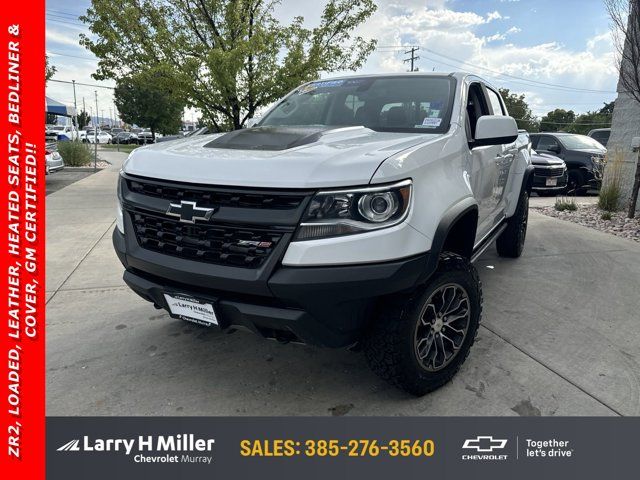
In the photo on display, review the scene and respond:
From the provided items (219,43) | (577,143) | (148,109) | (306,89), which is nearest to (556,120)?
(148,109)

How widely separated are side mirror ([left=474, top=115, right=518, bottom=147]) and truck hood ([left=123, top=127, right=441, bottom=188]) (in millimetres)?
357

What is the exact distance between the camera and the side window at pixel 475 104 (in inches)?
135

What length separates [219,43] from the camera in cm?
1027

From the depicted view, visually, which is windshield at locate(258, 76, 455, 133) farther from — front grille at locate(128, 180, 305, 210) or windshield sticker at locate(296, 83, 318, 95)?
front grille at locate(128, 180, 305, 210)

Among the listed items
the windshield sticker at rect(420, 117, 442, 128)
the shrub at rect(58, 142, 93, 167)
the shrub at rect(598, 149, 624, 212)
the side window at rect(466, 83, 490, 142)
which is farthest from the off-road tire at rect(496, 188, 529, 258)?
the shrub at rect(58, 142, 93, 167)

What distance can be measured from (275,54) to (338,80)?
7709 mm

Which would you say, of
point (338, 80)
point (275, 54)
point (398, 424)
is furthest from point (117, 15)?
point (398, 424)

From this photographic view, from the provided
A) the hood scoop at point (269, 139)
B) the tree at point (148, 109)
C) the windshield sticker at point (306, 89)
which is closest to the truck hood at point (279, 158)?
the hood scoop at point (269, 139)

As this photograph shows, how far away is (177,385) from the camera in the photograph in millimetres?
2674

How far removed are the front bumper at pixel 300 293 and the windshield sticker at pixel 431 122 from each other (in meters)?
1.08

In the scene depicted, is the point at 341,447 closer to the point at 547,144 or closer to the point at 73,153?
the point at 547,144

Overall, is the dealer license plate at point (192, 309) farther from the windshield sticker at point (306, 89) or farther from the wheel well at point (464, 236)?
the windshield sticker at point (306, 89)

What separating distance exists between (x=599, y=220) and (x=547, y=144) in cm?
509
